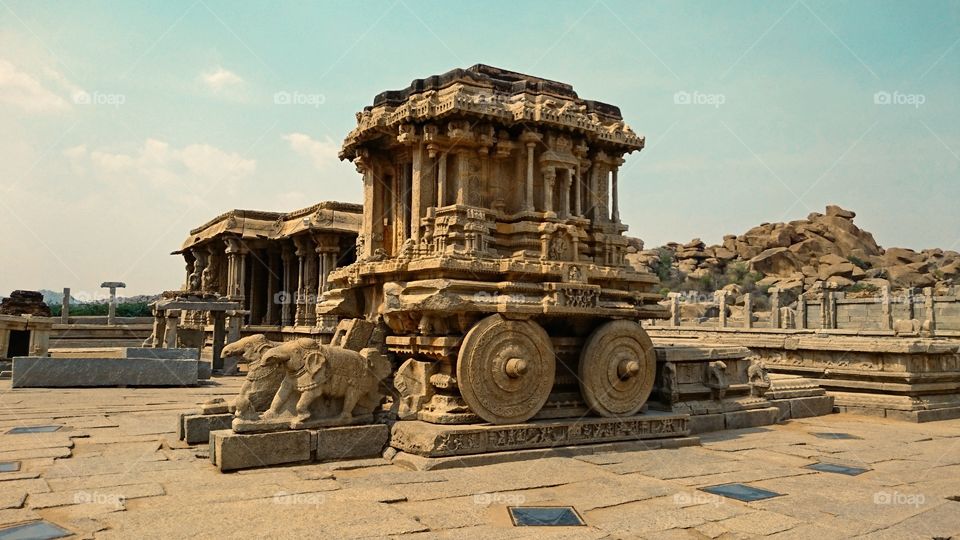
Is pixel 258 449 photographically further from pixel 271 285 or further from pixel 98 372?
pixel 271 285

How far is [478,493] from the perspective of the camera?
18.2 ft

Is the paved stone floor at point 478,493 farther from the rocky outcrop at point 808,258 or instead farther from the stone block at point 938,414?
the rocky outcrop at point 808,258

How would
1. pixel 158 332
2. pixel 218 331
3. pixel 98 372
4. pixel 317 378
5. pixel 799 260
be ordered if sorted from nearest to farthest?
1. pixel 317 378
2. pixel 98 372
3. pixel 218 331
4. pixel 158 332
5. pixel 799 260

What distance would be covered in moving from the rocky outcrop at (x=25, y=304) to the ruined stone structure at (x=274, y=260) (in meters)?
5.06

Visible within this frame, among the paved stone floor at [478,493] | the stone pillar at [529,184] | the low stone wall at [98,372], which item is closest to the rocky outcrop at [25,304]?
the low stone wall at [98,372]

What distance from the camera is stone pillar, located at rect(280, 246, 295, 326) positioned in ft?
90.2

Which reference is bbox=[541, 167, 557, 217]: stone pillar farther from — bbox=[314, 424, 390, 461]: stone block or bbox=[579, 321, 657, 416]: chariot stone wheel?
bbox=[314, 424, 390, 461]: stone block

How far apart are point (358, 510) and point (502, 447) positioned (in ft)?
7.42

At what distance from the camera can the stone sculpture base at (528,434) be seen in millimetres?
6582

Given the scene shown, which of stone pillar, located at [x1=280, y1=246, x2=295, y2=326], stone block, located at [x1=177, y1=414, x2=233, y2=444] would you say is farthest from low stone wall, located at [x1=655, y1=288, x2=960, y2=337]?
stone block, located at [x1=177, y1=414, x2=233, y2=444]

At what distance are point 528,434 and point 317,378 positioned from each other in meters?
2.28

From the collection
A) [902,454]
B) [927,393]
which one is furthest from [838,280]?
[902,454]

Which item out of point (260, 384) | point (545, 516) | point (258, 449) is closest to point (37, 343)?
point (260, 384)

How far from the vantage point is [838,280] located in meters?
57.8
